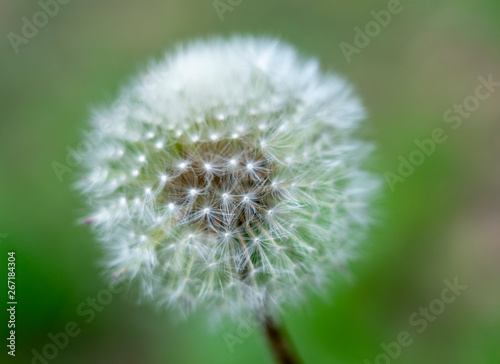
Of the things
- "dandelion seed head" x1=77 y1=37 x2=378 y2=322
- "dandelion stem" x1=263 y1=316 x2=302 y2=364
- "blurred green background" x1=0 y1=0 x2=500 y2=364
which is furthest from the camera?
"blurred green background" x1=0 y1=0 x2=500 y2=364

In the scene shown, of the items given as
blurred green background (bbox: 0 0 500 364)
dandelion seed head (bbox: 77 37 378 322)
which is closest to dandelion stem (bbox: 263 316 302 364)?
dandelion seed head (bbox: 77 37 378 322)

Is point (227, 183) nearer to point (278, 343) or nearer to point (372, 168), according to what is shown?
point (278, 343)

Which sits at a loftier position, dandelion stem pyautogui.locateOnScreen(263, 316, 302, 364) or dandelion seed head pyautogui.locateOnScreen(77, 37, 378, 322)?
dandelion seed head pyautogui.locateOnScreen(77, 37, 378, 322)

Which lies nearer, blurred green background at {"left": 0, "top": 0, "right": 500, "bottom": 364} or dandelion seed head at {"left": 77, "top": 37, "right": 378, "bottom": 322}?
dandelion seed head at {"left": 77, "top": 37, "right": 378, "bottom": 322}

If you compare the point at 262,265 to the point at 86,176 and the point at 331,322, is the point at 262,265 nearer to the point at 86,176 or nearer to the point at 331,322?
the point at 86,176

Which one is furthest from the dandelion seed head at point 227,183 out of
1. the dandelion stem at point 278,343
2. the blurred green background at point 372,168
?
the blurred green background at point 372,168

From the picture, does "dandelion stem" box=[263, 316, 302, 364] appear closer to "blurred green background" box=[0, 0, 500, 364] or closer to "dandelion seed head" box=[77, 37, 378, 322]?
"dandelion seed head" box=[77, 37, 378, 322]

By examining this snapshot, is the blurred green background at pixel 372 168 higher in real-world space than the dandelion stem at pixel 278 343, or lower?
higher

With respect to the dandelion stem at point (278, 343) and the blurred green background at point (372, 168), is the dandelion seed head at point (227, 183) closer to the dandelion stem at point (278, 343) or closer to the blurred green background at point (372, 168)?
the dandelion stem at point (278, 343)

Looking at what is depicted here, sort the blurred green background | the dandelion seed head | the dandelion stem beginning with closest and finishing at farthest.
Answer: the dandelion seed head < the dandelion stem < the blurred green background
